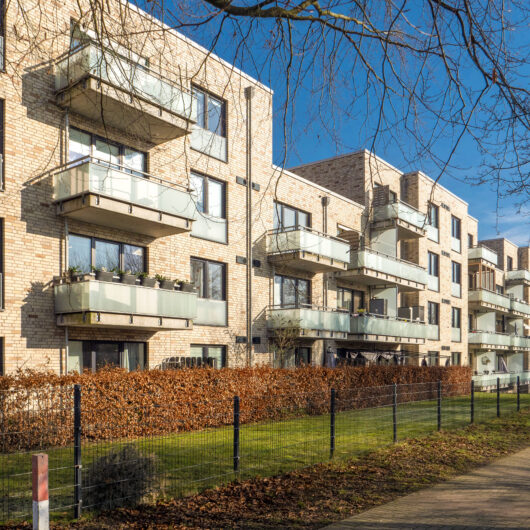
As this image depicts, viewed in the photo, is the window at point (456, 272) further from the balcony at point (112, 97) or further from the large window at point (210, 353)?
the balcony at point (112, 97)

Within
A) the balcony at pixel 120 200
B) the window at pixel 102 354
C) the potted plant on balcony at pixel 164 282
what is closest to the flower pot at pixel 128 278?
the potted plant on balcony at pixel 164 282

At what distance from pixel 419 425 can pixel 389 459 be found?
5.22 m

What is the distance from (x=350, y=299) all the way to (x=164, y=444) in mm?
21374

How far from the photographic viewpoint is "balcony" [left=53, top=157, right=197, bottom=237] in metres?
→ 16.0

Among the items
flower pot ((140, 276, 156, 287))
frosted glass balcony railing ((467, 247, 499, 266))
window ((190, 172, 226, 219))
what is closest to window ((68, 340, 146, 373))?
flower pot ((140, 276, 156, 287))

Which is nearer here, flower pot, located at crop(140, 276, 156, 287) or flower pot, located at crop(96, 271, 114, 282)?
flower pot, located at crop(96, 271, 114, 282)

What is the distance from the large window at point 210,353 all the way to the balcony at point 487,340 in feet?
83.5

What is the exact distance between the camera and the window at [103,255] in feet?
56.5

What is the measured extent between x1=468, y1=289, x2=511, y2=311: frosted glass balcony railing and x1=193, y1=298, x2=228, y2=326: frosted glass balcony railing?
2641cm

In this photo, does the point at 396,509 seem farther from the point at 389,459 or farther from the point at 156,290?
the point at 156,290

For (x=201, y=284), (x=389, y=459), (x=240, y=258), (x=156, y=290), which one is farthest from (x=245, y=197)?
(x=389, y=459)

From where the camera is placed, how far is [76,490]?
23.1 ft

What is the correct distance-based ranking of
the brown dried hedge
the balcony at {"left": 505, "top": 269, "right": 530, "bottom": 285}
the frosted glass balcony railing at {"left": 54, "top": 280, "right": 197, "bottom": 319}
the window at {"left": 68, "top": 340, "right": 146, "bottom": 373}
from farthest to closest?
the balcony at {"left": 505, "top": 269, "right": 530, "bottom": 285} → the window at {"left": 68, "top": 340, "right": 146, "bottom": 373} → the frosted glass balcony railing at {"left": 54, "top": 280, "right": 197, "bottom": 319} → the brown dried hedge

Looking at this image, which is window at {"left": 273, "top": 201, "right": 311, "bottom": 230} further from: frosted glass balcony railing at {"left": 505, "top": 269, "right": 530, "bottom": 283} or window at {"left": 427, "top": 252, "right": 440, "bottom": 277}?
frosted glass balcony railing at {"left": 505, "top": 269, "right": 530, "bottom": 283}
